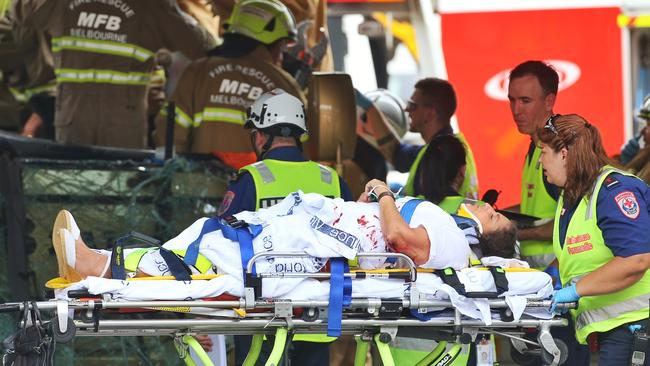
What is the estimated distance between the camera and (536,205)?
286 inches

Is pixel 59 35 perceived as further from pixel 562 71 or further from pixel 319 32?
pixel 562 71

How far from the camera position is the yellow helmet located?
27.6 feet

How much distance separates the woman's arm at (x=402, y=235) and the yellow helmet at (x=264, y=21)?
268cm

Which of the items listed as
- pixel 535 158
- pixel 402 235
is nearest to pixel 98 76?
pixel 535 158

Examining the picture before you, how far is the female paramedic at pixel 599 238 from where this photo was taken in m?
5.65

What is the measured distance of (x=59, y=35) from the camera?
8547 mm

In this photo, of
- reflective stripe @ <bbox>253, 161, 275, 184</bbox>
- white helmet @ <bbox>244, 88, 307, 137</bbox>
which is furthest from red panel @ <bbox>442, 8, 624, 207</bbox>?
reflective stripe @ <bbox>253, 161, 275, 184</bbox>

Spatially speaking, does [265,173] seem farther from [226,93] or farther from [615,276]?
[615,276]

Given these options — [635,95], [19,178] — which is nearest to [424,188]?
Answer: [19,178]

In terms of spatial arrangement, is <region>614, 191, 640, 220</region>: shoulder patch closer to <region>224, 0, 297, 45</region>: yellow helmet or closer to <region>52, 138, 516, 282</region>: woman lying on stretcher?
<region>52, 138, 516, 282</region>: woman lying on stretcher

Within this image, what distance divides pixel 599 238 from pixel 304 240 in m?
1.18

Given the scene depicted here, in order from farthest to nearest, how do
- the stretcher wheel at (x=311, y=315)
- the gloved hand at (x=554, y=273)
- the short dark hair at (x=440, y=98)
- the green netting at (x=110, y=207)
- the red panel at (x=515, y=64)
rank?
the red panel at (x=515, y=64)
the short dark hair at (x=440, y=98)
the green netting at (x=110, y=207)
the gloved hand at (x=554, y=273)
the stretcher wheel at (x=311, y=315)

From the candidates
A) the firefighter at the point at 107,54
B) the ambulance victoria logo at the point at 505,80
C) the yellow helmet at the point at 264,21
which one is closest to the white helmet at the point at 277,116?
the yellow helmet at the point at 264,21

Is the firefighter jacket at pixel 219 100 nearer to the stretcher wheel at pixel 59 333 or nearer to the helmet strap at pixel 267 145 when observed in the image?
the helmet strap at pixel 267 145
